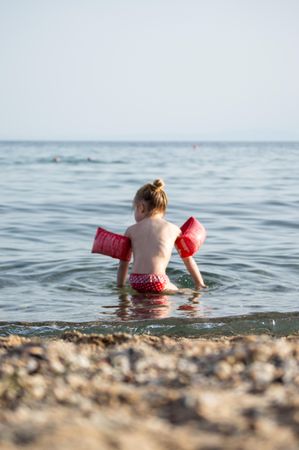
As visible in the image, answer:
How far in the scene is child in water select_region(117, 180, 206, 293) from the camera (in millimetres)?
7477

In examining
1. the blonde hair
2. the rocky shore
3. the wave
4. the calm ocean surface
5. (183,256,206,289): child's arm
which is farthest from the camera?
(183,256,206,289): child's arm

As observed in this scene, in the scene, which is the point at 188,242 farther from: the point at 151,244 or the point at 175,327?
the point at 175,327

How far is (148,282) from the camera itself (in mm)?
7480

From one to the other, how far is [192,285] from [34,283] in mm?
1678

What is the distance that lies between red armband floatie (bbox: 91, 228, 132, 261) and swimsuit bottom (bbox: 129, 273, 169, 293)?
26 cm

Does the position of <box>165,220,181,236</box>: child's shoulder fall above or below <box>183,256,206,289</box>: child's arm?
above

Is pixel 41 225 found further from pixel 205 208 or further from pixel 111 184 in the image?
pixel 111 184

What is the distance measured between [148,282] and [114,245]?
529mm

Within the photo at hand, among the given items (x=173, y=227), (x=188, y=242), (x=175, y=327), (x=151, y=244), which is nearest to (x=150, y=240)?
(x=151, y=244)

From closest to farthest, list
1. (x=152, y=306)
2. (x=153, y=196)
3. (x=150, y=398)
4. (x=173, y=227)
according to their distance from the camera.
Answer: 1. (x=150, y=398)
2. (x=152, y=306)
3. (x=153, y=196)
4. (x=173, y=227)

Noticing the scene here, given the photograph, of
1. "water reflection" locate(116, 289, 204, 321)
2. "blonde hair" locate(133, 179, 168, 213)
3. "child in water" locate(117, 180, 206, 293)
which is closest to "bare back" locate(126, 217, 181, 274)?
"child in water" locate(117, 180, 206, 293)

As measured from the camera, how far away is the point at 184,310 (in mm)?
7012

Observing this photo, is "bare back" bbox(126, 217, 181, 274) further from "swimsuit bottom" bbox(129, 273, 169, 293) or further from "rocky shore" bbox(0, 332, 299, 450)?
"rocky shore" bbox(0, 332, 299, 450)

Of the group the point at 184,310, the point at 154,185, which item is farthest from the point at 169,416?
the point at 154,185
